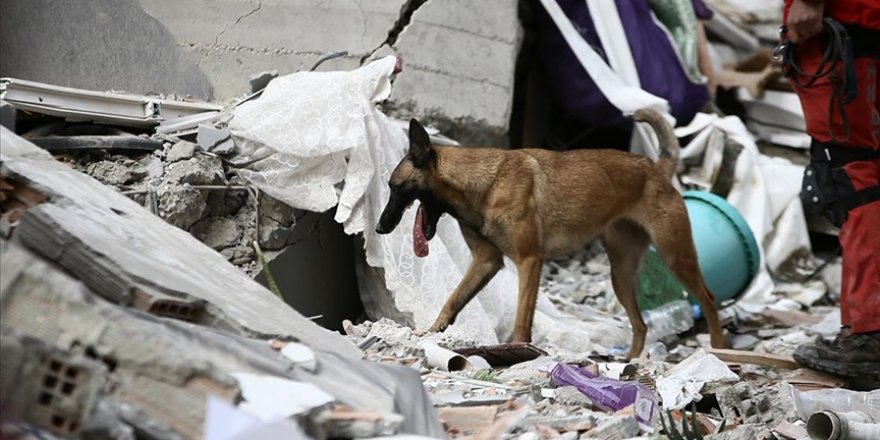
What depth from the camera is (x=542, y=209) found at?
6.19 m

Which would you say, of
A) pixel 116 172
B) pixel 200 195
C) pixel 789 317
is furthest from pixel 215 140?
pixel 789 317

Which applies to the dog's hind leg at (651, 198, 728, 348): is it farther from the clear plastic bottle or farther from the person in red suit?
the clear plastic bottle

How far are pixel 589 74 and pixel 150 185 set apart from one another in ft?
13.6

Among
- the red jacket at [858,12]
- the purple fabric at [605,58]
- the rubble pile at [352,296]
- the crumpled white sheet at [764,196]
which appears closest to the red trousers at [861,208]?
the red jacket at [858,12]

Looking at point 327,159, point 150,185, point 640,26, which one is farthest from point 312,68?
point 640,26

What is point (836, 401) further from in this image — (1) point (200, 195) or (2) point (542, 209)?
(1) point (200, 195)

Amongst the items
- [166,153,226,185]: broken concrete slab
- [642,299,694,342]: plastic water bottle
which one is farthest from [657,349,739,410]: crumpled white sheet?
[166,153,226,185]: broken concrete slab

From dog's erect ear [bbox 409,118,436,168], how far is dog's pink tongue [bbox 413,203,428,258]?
245 millimetres

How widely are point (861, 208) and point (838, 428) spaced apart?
1.64 m

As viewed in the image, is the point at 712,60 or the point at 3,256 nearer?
the point at 3,256

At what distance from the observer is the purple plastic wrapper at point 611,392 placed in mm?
3819

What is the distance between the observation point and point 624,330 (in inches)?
284

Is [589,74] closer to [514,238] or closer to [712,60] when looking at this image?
[712,60]

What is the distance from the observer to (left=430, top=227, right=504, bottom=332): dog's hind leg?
583 cm
